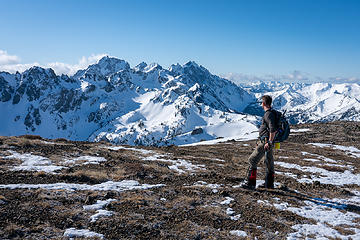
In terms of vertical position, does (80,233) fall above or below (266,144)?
below

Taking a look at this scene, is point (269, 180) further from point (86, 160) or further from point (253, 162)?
point (86, 160)

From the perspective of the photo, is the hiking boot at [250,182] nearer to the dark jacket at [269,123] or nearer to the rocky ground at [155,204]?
the rocky ground at [155,204]

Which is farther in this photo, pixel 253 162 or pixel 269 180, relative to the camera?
pixel 269 180

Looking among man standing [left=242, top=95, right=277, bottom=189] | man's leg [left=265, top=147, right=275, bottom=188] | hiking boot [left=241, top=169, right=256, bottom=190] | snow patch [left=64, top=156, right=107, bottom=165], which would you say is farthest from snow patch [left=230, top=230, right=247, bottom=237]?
snow patch [left=64, top=156, right=107, bottom=165]

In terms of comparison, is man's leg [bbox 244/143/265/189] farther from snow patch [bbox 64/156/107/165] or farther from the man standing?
snow patch [bbox 64/156/107/165]

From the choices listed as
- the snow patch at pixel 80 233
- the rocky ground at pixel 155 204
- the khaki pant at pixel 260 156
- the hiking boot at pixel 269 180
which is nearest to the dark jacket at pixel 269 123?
the khaki pant at pixel 260 156

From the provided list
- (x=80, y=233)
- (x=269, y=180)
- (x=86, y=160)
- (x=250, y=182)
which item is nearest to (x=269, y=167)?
(x=269, y=180)

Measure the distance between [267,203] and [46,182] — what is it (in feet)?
32.9

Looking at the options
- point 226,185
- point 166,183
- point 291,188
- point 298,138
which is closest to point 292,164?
point 291,188

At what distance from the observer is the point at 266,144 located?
1128 cm

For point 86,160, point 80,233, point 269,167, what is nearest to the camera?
point 80,233

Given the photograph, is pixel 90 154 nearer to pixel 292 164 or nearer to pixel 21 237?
pixel 21 237

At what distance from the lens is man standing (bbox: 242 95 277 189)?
1118 centimetres

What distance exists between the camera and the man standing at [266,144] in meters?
11.2
